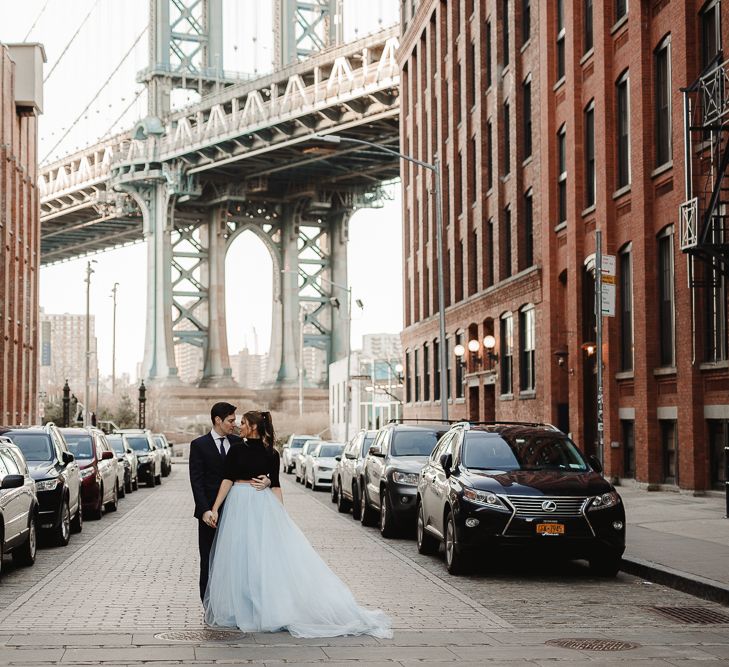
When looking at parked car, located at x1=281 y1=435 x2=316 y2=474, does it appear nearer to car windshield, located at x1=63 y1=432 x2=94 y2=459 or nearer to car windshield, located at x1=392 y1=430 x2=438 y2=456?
car windshield, located at x1=63 y1=432 x2=94 y2=459

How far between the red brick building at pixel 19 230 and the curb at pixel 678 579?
3953cm

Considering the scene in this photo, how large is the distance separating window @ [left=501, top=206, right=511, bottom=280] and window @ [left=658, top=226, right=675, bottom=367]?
46.0 feet

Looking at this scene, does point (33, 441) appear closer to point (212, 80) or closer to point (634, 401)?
point (634, 401)

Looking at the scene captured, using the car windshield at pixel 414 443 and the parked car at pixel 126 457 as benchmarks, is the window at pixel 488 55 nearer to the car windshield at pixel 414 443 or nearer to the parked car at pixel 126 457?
the parked car at pixel 126 457

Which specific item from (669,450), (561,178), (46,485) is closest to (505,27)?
(561,178)

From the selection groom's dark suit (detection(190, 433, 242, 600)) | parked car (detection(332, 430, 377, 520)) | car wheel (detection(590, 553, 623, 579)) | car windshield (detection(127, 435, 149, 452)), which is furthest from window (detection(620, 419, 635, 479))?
groom's dark suit (detection(190, 433, 242, 600))

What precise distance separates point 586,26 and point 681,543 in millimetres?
20196

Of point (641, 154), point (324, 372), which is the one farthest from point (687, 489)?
point (324, 372)

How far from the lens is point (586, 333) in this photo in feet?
106

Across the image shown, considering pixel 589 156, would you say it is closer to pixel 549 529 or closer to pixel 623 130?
pixel 623 130

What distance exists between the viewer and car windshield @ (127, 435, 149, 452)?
4069 cm

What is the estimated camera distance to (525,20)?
131 ft

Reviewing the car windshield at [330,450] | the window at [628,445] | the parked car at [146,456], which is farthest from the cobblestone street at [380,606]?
the parked car at [146,456]

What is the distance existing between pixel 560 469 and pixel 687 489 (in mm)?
11011
